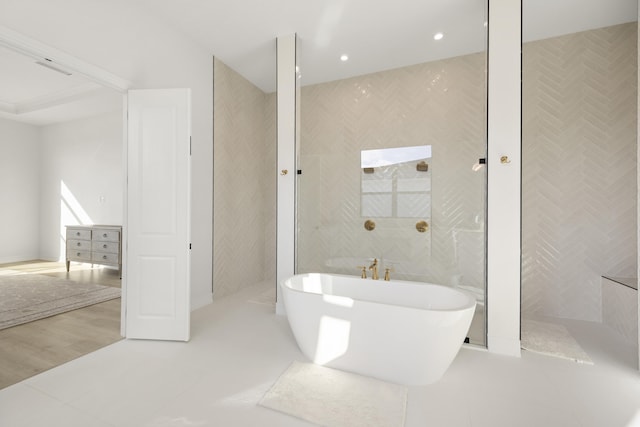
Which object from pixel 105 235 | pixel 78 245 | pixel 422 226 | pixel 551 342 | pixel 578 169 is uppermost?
pixel 578 169

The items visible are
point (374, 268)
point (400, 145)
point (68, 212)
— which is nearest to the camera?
point (374, 268)

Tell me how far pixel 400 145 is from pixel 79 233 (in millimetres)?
5833

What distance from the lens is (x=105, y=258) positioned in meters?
4.95

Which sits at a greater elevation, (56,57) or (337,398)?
(56,57)

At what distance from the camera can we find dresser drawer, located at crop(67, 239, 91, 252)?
514cm

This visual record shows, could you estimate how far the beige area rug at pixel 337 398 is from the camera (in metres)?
1.58

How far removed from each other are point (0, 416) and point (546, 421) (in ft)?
10.0

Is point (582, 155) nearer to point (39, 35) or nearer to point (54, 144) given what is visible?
point (39, 35)

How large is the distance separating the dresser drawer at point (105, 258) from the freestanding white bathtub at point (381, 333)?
4066mm

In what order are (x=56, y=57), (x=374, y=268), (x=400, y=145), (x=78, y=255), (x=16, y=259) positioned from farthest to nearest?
(x=16, y=259), (x=78, y=255), (x=400, y=145), (x=374, y=268), (x=56, y=57)

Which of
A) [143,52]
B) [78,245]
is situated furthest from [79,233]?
[143,52]

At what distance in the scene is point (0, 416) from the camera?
1.59 m

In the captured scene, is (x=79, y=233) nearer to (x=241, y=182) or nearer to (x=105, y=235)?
(x=105, y=235)

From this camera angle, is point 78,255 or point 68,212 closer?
point 78,255
